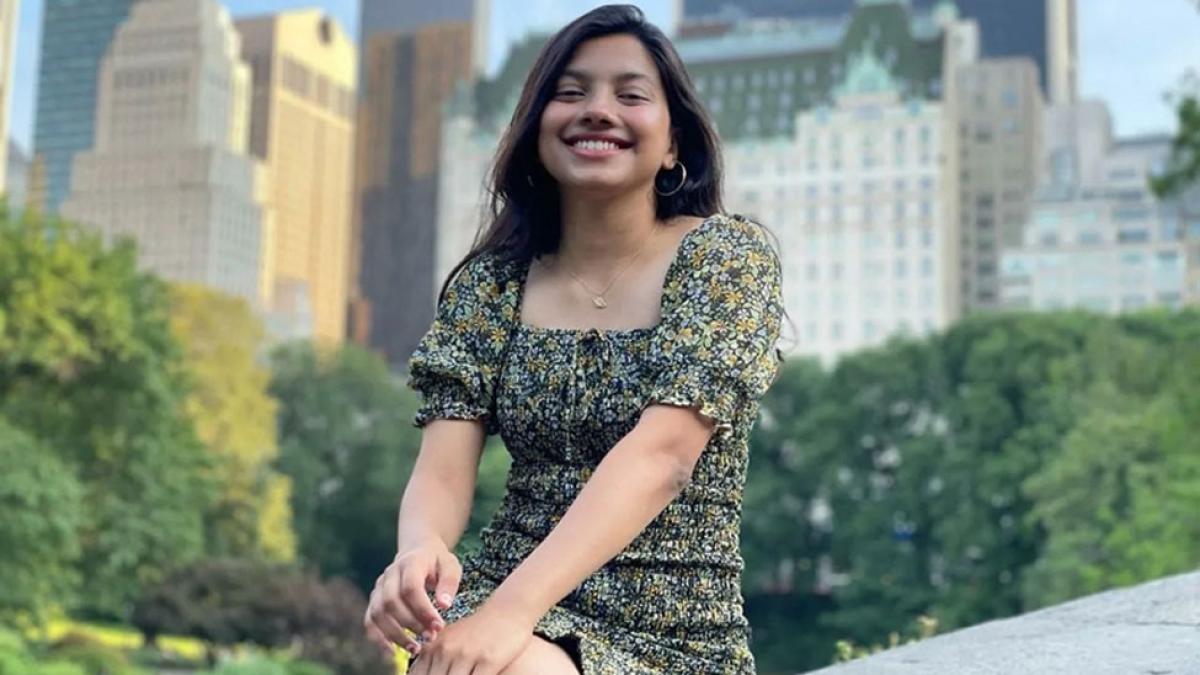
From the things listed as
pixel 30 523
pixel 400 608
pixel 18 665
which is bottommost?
pixel 18 665

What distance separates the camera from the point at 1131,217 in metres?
63.5

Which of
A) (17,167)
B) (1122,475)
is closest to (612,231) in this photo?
(1122,475)

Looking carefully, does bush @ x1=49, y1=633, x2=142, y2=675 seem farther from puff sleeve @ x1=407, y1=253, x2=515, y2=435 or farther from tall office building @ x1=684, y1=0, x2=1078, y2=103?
tall office building @ x1=684, y1=0, x2=1078, y2=103

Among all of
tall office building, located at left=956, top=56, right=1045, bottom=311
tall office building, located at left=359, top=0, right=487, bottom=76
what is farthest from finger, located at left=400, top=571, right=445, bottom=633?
tall office building, located at left=359, top=0, right=487, bottom=76

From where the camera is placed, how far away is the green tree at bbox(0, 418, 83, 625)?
16.9 m

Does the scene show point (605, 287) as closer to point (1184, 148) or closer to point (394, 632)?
point (394, 632)

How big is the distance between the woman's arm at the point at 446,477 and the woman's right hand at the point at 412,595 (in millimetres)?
153

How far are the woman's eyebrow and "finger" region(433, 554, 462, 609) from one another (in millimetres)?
671

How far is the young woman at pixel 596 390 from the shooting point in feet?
5.91

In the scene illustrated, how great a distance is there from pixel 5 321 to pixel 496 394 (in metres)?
17.3

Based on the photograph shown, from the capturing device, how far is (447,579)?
185 cm

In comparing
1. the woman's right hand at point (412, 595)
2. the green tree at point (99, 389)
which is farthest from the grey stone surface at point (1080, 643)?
the green tree at point (99, 389)

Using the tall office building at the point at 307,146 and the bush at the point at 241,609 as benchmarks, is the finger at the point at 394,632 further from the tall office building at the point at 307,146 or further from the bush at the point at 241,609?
the tall office building at the point at 307,146

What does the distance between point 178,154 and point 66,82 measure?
37.1ft
